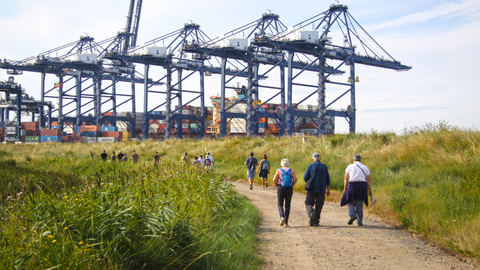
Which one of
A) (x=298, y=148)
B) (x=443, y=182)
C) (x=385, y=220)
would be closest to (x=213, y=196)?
(x=385, y=220)

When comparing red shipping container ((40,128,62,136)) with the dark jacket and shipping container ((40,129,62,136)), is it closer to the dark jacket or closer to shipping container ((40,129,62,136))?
shipping container ((40,129,62,136))

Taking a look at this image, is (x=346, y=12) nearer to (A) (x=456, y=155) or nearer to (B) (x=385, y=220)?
(A) (x=456, y=155)

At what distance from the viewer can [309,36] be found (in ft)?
149

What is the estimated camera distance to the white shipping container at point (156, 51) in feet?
183

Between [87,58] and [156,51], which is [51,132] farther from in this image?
[156,51]

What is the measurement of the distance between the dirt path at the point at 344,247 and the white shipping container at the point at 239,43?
41930 mm

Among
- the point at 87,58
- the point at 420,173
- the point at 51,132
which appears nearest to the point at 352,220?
the point at 420,173

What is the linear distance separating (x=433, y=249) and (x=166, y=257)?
4868 millimetres

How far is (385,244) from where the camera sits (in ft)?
22.4

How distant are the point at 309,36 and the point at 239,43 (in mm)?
9229

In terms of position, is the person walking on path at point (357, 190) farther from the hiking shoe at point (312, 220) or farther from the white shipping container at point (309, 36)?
the white shipping container at point (309, 36)

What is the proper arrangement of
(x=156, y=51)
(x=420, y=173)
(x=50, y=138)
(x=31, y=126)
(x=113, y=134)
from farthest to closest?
1. (x=31, y=126)
2. (x=113, y=134)
3. (x=50, y=138)
4. (x=156, y=51)
5. (x=420, y=173)

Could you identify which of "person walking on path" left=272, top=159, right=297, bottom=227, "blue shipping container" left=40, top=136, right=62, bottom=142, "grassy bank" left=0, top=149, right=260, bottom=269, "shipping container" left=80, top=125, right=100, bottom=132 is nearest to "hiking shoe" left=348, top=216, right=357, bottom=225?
"person walking on path" left=272, top=159, right=297, bottom=227

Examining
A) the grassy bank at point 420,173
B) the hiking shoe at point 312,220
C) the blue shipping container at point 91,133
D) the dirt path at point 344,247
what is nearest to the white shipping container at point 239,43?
the blue shipping container at point 91,133
